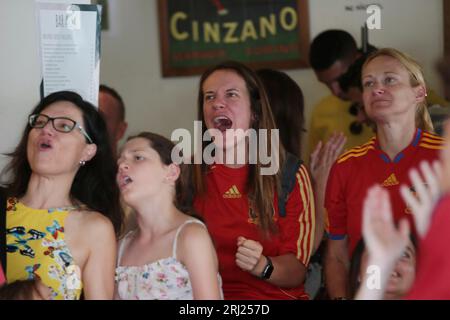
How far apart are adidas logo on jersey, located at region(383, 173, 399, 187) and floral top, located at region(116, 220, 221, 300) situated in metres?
0.55

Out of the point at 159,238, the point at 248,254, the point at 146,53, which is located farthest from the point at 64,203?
the point at 146,53

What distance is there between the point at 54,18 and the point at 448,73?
1.17 metres

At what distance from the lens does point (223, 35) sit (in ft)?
10.6

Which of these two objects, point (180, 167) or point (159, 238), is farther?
point (180, 167)

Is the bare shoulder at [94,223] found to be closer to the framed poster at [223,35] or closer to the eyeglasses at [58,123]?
the eyeglasses at [58,123]

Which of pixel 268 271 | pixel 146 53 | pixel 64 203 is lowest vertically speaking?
pixel 268 271

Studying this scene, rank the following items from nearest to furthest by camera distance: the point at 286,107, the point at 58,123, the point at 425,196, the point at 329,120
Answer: the point at 425,196 < the point at 58,123 < the point at 286,107 < the point at 329,120

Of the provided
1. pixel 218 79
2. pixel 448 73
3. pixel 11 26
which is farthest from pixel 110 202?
pixel 448 73

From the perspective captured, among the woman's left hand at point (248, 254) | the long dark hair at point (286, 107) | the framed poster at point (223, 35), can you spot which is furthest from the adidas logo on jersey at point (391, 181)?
the framed poster at point (223, 35)

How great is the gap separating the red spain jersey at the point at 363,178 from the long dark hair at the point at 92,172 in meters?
0.58

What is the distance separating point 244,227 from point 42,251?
0.56m

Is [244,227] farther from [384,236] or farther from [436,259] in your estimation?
[436,259]

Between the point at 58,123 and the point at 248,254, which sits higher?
the point at 58,123

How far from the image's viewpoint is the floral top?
1.87 m
